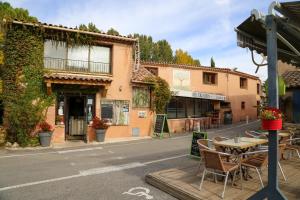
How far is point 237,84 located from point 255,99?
475cm

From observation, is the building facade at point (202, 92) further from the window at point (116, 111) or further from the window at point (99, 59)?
the window at point (99, 59)

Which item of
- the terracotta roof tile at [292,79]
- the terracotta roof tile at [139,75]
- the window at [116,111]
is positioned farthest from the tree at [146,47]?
the terracotta roof tile at [292,79]

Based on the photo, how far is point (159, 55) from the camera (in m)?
52.5

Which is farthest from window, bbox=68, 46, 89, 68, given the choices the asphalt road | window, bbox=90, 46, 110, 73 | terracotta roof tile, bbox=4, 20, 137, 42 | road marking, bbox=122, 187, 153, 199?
road marking, bbox=122, 187, 153, 199

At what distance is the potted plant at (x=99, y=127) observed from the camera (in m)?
15.1

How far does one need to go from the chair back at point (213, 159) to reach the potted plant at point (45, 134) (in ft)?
31.8

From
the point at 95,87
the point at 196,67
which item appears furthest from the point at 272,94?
the point at 196,67

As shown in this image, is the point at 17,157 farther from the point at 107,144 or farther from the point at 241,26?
the point at 241,26

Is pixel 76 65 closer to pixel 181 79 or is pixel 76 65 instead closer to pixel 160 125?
pixel 160 125

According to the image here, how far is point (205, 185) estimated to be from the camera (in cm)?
637

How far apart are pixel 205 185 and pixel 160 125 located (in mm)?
10952

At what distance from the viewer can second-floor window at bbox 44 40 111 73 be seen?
1507 centimetres

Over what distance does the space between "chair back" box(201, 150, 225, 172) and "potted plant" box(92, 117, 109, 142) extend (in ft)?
31.9

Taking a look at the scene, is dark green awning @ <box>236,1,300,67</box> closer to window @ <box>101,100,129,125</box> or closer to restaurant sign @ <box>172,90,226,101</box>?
window @ <box>101,100,129,125</box>
